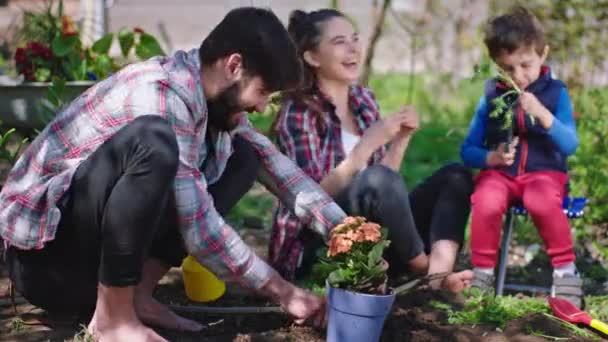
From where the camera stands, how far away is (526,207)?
10.2 feet

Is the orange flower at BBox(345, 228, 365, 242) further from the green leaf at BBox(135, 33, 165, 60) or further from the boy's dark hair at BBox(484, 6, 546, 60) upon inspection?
the green leaf at BBox(135, 33, 165, 60)

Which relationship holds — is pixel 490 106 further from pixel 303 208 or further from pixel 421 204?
pixel 303 208

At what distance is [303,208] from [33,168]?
840mm

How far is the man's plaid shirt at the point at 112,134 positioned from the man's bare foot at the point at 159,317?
1.00ft

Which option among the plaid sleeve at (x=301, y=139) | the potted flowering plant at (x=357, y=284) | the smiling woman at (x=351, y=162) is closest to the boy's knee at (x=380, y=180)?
the smiling woman at (x=351, y=162)

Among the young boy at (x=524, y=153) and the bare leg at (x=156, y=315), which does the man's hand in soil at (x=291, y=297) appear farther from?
the young boy at (x=524, y=153)

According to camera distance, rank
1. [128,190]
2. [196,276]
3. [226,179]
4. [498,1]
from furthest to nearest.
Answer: [498,1], [196,276], [226,179], [128,190]

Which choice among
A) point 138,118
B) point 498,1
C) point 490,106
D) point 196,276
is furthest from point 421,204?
point 498,1

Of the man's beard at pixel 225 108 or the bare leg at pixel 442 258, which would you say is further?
the bare leg at pixel 442 258

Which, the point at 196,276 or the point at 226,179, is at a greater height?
the point at 226,179

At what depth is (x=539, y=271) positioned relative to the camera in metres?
3.62

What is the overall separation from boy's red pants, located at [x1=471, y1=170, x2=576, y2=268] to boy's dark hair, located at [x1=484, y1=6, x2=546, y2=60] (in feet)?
1.54

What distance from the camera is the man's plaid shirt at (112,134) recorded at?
2.27 m

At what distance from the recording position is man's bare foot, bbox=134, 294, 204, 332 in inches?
102
